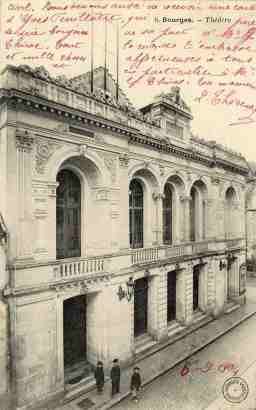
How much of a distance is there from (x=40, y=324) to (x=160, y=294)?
7.13m

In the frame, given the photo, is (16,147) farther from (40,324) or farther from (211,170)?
(211,170)

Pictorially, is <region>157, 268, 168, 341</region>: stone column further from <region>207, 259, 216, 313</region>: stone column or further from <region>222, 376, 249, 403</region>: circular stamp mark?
<region>207, 259, 216, 313</region>: stone column

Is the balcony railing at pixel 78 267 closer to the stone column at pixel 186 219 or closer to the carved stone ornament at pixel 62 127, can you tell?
the carved stone ornament at pixel 62 127

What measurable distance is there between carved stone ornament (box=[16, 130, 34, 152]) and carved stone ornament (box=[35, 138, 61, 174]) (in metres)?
0.31

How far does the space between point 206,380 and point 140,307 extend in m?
4.55

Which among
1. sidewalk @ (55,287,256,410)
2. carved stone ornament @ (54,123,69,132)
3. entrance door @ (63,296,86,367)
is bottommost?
sidewalk @ (55,287,256,410)

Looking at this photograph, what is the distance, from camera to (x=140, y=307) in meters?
14.5

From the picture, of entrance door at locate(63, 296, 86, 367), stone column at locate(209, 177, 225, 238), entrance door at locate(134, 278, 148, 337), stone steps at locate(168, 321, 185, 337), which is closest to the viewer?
entrance door at locate(63, 296, 86, 367)

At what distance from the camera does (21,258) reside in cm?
884

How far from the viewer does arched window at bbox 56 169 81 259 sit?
11.3 meters

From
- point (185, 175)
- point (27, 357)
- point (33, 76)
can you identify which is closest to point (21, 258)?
point (27, 357)

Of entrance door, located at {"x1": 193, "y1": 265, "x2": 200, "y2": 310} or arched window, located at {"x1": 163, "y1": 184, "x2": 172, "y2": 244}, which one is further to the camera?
entrance door, located at {"x1": 193, "y1": 265, "x2": 200, "y2": 310}

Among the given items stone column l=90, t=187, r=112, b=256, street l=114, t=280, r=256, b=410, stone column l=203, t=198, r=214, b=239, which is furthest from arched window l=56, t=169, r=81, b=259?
stone column l=203, t=198, r=214, b=239

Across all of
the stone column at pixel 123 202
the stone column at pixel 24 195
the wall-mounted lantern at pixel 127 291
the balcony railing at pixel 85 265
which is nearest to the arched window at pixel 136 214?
the balcony railing at pixel 85 265
